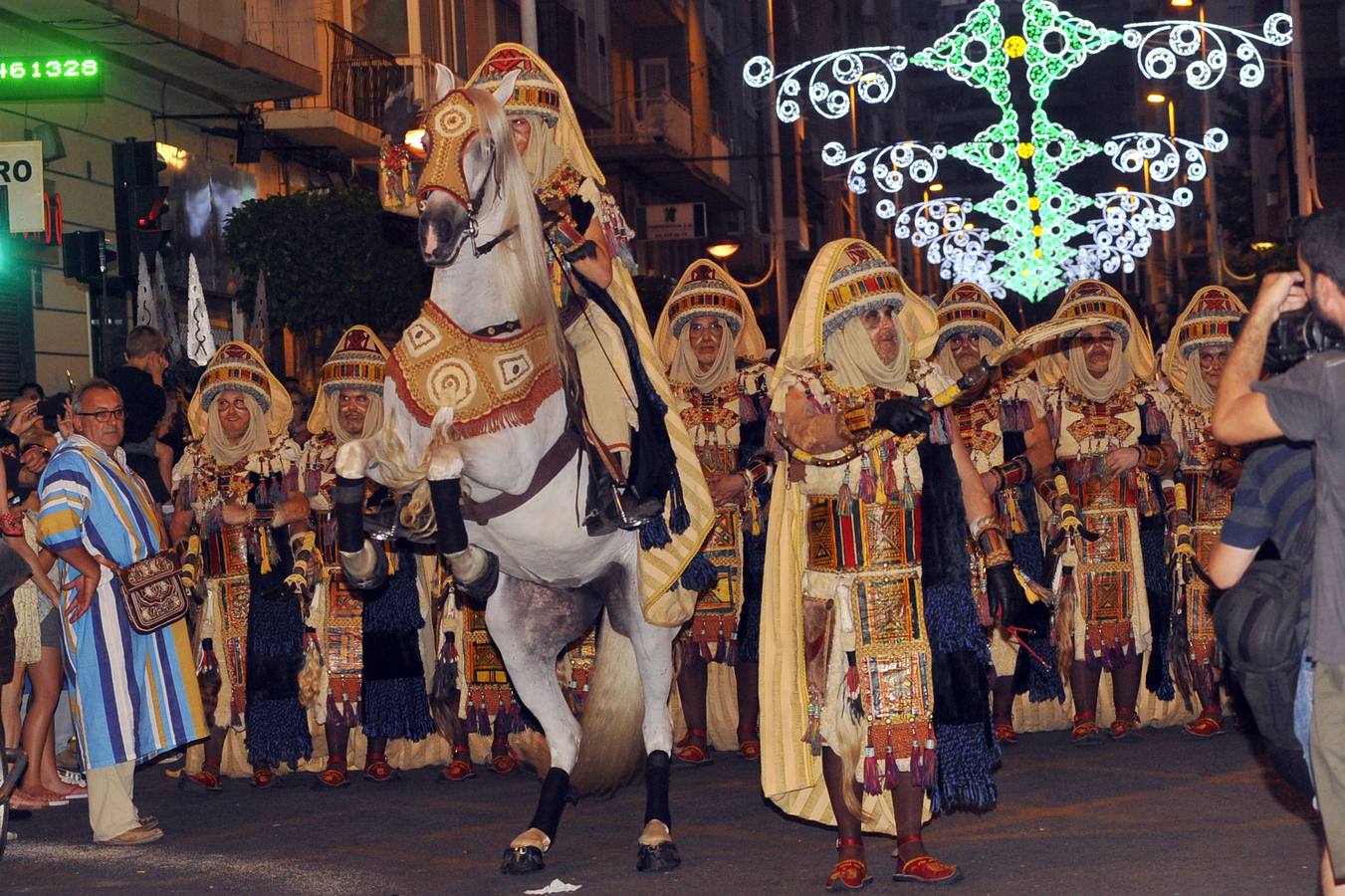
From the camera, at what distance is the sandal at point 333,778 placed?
10.2 m

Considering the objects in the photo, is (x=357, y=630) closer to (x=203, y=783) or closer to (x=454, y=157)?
(x=203, y=783)

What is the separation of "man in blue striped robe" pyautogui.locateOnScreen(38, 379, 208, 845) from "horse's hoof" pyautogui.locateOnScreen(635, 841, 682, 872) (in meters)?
2.52

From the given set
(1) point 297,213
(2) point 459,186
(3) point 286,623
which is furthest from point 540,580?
(1) point 297,213

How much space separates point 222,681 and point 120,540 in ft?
6.00

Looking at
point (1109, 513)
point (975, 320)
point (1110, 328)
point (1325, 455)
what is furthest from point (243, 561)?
point (1325, 455)

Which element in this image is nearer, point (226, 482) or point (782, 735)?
point (782, 735)

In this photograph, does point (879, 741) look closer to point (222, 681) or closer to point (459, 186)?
point (459, 186)

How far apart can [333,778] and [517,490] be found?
3514 mm

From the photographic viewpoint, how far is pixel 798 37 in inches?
2413

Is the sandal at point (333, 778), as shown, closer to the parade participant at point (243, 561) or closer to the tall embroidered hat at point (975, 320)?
the parade participant at point (243, 561)

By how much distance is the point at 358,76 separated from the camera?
2408 cm

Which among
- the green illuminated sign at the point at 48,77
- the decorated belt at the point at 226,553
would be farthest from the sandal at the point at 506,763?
the green illuminated sign at the point at 48,77

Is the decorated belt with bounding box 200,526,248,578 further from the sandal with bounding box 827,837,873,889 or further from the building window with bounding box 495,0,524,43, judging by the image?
the building window with bounding box 495,0,524,43

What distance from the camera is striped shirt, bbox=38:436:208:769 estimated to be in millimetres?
8617
